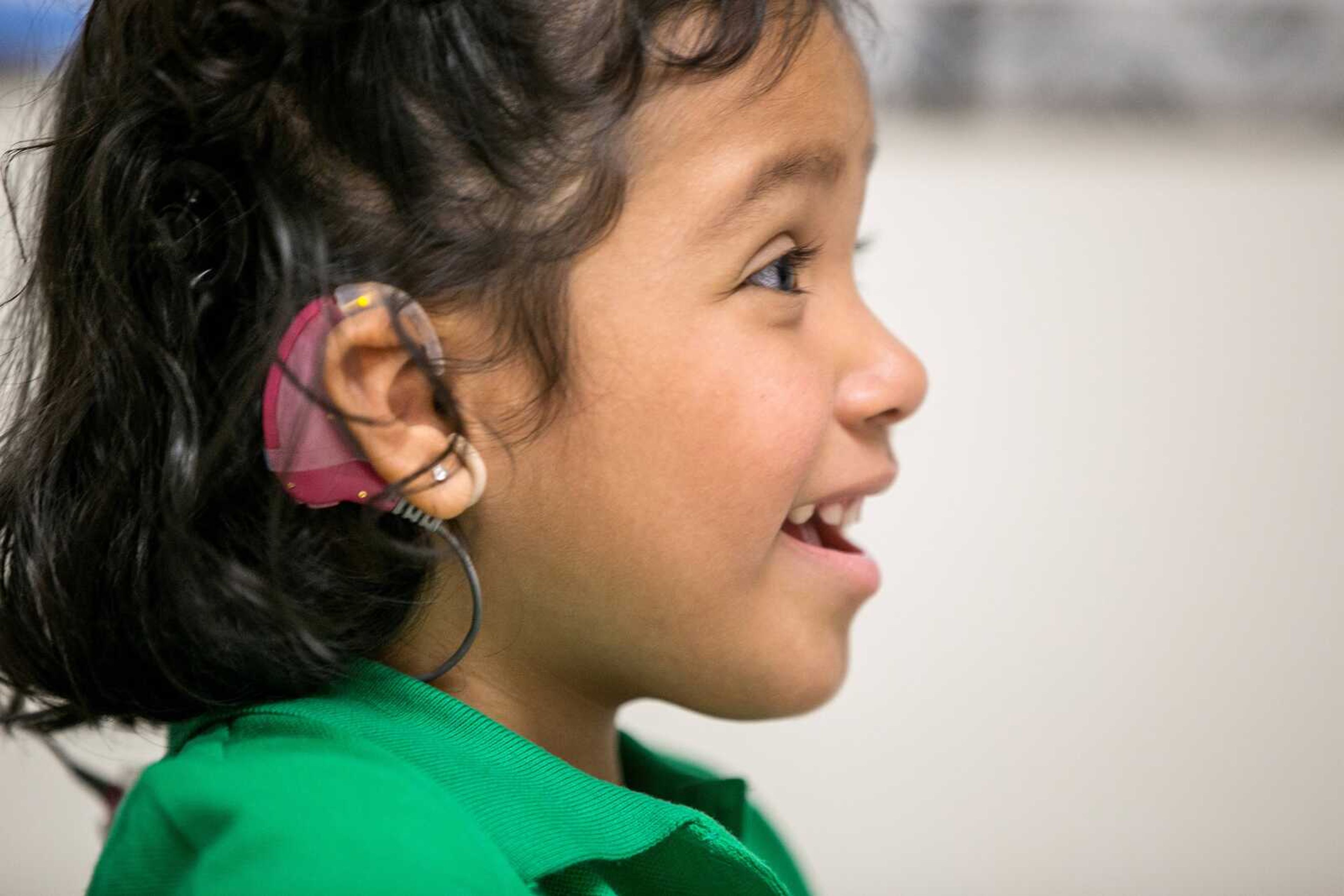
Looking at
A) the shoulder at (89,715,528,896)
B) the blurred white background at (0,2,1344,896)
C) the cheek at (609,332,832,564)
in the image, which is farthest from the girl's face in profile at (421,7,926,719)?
the blurred white background at (0,2,1344,896)

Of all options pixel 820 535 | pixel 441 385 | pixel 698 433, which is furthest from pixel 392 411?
pixel 820 535

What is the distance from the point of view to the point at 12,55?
910mm

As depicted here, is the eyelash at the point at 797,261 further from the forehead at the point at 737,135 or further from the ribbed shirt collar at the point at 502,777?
the ribbed shirt collar at the point at 502,777

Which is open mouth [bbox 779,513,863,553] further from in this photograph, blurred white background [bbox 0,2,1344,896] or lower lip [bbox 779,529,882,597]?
blurred white background [bbox 0,2,1344,896]

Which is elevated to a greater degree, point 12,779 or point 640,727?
point 640,727

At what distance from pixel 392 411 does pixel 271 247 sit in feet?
0.27

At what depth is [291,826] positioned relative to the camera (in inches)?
17.6

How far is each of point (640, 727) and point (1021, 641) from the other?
325 millimetres

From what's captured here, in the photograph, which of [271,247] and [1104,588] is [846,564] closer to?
[271,247]

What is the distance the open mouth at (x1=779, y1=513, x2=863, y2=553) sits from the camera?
0.66 m

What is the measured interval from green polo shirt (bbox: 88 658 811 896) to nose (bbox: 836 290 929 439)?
20cm

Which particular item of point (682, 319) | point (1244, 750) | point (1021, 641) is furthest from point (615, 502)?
point (1244, 750)

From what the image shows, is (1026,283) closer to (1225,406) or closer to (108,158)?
(1225,406)

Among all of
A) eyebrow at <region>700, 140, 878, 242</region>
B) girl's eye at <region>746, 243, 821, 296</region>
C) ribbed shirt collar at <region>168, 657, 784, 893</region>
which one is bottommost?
ribbed shirt collar at <region>168, 657, 784, 893</region>
